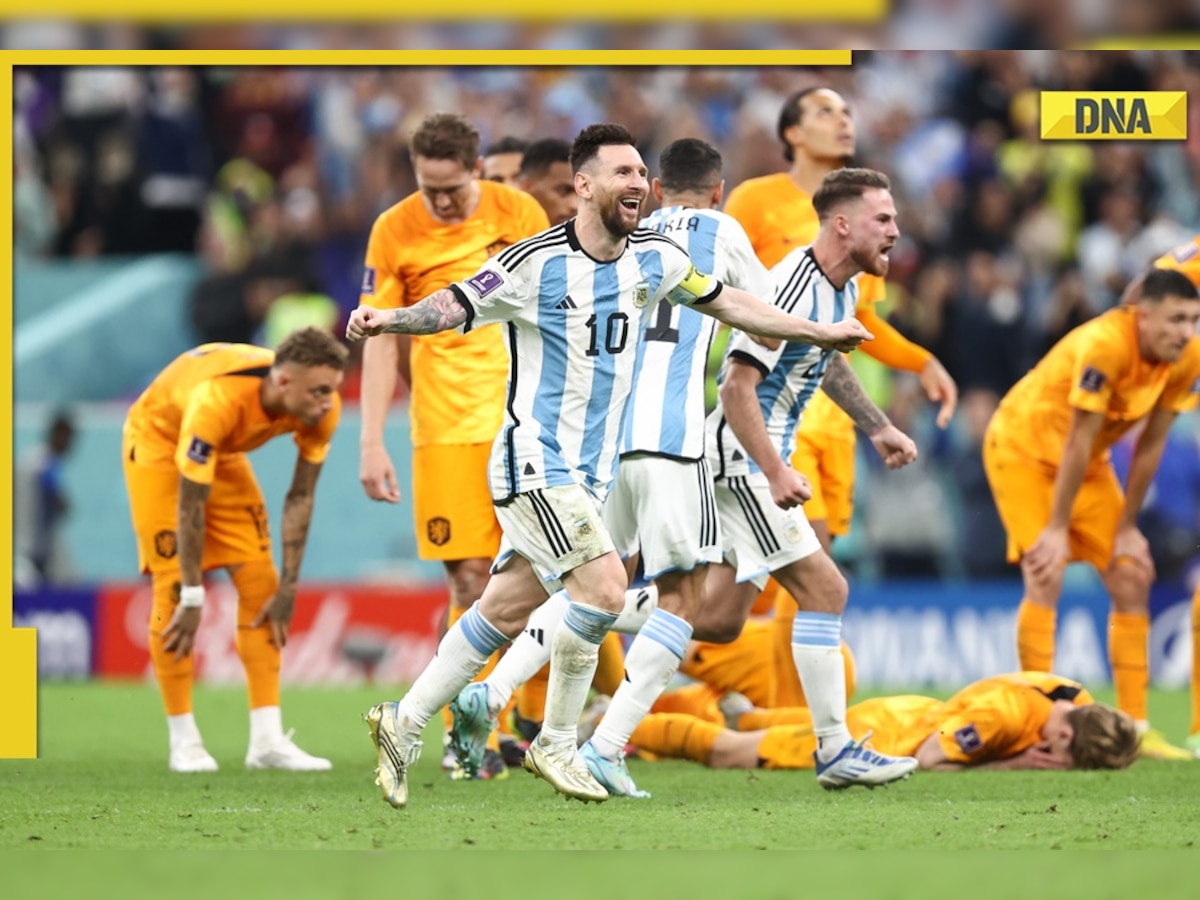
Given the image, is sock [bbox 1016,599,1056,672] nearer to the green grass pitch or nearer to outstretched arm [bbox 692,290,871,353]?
the green grass pitch

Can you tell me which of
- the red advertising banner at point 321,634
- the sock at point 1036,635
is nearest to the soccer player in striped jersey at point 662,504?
the sock at point 1036,635

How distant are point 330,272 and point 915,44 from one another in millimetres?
9311

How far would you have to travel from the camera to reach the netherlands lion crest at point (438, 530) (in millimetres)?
8005

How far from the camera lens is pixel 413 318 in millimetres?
5902

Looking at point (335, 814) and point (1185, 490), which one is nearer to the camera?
point (335, 814)

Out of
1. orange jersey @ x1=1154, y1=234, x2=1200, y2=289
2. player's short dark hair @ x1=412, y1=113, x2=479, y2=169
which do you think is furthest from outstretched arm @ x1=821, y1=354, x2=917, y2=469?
orange jersey @ x1=1154, y1=234, x2=1200, y2=289

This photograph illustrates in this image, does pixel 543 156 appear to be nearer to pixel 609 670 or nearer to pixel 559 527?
pixel 609 670

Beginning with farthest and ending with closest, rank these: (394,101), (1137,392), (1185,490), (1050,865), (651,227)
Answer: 1. (394,101)
2. (1185,490)
3. (1137,392)
4. (651,227)
5. (1050,865)

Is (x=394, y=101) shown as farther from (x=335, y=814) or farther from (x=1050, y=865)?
(x=1050, y=865)

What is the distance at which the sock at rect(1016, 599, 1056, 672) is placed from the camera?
902cm

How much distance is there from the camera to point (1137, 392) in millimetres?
8906

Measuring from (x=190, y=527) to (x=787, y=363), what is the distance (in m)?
2.51

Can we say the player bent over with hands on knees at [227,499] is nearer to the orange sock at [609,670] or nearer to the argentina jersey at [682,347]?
the orange sock at [609,670]

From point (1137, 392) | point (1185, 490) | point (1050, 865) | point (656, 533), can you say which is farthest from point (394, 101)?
point (1050, 865)
